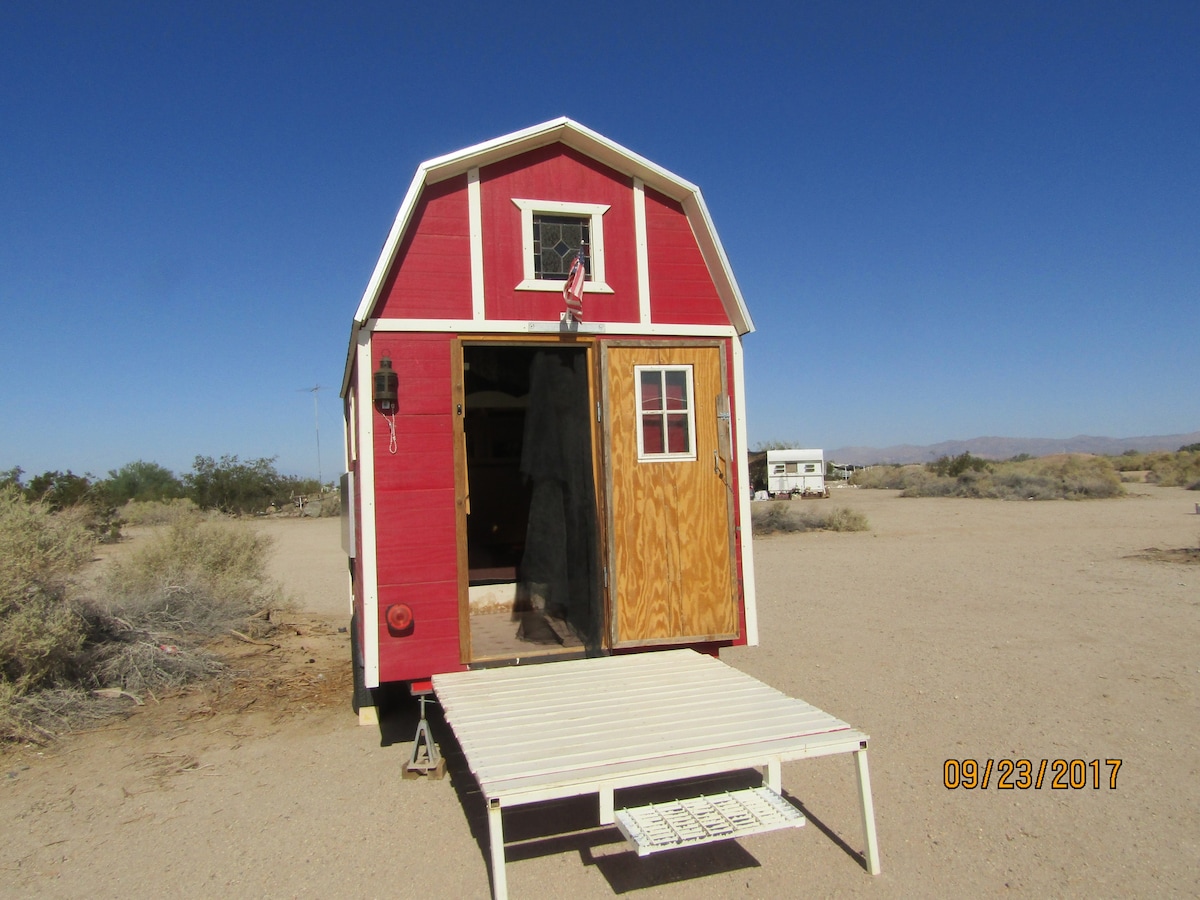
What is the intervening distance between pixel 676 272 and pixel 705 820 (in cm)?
360

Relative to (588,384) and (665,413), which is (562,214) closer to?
(588,384)

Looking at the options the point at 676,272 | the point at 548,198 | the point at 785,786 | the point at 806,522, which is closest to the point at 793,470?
the point at 806,522

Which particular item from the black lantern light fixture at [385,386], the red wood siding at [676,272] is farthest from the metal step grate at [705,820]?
the red wood siding at [676,272]

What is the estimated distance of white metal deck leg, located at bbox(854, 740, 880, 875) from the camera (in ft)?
11.5

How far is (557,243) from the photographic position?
5500 millimetres

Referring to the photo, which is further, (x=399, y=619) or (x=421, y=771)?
→ (x=399, y=619)

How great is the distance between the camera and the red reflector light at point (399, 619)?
4965 millimetres

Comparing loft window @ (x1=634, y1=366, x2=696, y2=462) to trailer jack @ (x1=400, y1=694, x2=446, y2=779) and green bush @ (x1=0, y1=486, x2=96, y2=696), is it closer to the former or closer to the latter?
trailer jack @ (x1=400, y1=694, x2=446, y2=779)

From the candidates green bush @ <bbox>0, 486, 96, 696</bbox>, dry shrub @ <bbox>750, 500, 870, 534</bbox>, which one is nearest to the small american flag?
green bush @ <bbox>0, 486, 96, 696</bbox>

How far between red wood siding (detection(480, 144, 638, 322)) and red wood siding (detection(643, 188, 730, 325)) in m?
0.15

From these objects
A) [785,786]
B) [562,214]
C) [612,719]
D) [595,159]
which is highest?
[595,159]

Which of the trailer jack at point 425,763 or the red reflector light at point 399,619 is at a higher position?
the red reflector light at point 399,619

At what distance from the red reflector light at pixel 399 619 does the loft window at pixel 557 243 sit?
7.75 ft
